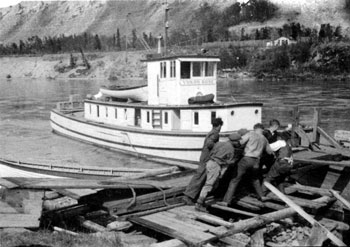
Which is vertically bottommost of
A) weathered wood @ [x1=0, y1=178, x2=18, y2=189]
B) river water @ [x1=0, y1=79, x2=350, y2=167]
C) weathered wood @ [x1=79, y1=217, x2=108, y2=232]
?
river water @ [x1=0, y1=79, x2=350, y2=167]

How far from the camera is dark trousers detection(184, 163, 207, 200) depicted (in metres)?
10.2

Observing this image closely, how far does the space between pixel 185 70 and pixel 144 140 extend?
3.77 meters

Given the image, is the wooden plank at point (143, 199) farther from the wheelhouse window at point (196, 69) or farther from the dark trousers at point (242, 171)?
the wheelhouse window at point (196, 69)

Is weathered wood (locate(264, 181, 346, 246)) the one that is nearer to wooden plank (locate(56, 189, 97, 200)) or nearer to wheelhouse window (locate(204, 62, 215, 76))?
wooden plank (locate(56, 189, 97, 200))

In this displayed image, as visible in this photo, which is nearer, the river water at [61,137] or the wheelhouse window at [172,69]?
the wheelhouse window at [172,69]

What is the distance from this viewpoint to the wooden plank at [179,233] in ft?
26.9

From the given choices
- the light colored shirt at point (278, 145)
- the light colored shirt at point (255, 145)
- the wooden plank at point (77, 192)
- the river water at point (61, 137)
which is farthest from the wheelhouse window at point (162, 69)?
the light colored shirt at point (255, 145)

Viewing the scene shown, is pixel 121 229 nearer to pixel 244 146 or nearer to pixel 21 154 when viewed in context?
pixel 244 146

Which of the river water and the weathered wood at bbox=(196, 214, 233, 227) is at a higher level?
the weathered wood at bbox=(196, 214, 233, 227)

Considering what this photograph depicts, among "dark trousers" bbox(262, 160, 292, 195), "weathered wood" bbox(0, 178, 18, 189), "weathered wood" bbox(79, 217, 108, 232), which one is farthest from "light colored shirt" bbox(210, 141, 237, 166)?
"weathered wood" bbox(0, 178, 18, 189)

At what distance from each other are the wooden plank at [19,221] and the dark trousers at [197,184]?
3.30m

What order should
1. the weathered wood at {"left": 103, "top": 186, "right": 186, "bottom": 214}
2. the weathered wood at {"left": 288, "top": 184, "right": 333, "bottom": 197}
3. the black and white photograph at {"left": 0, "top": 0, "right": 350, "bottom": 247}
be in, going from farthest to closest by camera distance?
the weathered wood at {"left": 288, "top": 184, "right": 333, "bottom": 197}, the weathered wood at {"left": 103, "top": 186, "right": 186, "bottom": 214}, the black and white photograph at {"left": 0, "top": 0, "right": 350, "bottom": 247}

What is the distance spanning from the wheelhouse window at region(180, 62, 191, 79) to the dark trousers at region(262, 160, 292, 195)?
10682 millimetres

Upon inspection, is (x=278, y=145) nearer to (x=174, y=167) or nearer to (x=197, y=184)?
(x=197, y=184)
